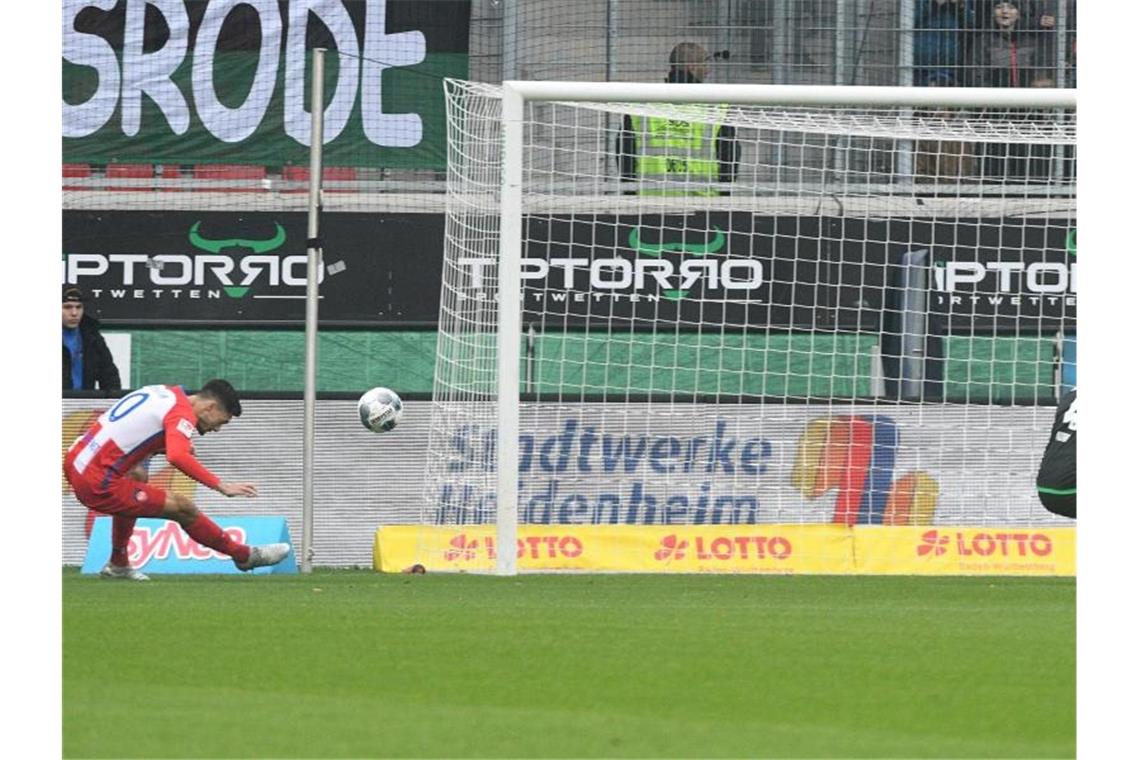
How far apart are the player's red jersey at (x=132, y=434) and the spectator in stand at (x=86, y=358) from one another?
2.42 meters

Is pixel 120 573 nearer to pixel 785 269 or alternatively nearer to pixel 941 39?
pixel 785 269

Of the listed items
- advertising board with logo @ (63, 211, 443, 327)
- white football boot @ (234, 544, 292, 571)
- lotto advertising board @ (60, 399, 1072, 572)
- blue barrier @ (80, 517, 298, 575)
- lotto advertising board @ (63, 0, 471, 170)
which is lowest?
blue barrier @ (80, 517, 298, 575)

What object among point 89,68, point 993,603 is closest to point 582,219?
point 89,68

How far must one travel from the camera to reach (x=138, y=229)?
1656 cm

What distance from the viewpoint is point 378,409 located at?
13906 millimetres

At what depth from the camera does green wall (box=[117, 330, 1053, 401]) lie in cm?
1515

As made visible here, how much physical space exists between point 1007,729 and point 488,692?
1560 mm

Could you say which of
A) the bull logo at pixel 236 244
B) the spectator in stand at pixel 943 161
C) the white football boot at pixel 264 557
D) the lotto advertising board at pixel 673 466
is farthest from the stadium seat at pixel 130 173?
the spectator in stand at pixel 943 161

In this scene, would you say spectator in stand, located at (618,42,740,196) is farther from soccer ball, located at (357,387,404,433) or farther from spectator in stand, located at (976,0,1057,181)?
spectator in stand, located at (976,0,1057,181)

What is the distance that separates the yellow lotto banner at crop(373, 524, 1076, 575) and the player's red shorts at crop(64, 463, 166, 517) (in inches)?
73.0

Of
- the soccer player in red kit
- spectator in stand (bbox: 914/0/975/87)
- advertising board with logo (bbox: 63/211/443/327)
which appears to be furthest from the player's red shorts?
spectator in stand (bbox: 914/0/975/87)

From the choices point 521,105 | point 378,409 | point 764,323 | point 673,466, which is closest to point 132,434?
point 378,409

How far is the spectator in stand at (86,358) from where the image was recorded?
1492cm
